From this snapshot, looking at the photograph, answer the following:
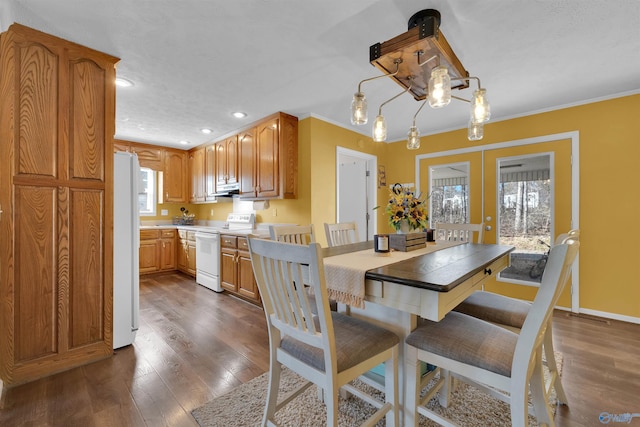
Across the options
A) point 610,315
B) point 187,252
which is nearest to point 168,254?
point 187,252

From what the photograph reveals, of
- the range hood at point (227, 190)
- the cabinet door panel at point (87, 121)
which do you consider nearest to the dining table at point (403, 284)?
the cabinet door panel at point (87, 121)

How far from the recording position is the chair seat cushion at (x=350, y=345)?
1.16 meters

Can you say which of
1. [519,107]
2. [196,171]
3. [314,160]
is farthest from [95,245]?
[519,107]

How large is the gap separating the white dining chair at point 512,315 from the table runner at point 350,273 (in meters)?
0.51

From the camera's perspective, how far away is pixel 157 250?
15.9 feet

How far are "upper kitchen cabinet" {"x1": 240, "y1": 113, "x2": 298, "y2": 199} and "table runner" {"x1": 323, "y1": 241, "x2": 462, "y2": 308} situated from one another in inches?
79.6

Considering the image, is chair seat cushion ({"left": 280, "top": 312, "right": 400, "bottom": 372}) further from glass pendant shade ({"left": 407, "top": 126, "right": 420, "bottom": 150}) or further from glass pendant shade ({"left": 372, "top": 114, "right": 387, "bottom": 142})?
glass pendant shade ({"left": 407, "top": 126, "right": 420, "bottom": 150})

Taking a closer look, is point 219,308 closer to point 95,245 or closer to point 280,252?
point 95,245

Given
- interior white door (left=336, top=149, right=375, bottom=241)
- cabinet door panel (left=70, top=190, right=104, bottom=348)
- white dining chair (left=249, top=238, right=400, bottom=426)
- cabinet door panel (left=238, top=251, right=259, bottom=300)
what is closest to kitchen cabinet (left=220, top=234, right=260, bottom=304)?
cabinet door panel (left=238, top=251, right=259, bottom=300)

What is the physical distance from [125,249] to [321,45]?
2.25 metres

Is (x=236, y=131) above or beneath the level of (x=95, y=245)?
above

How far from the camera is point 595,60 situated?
87.0 inches

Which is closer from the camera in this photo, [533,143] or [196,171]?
[533,143]

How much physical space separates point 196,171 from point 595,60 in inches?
213
